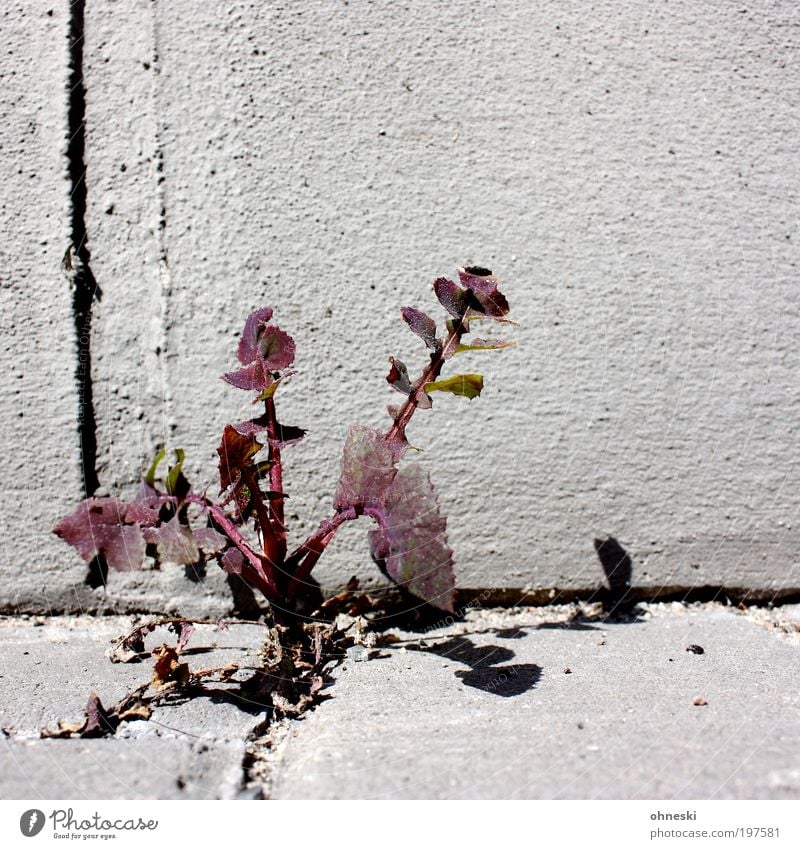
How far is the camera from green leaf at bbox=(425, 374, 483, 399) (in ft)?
2.55

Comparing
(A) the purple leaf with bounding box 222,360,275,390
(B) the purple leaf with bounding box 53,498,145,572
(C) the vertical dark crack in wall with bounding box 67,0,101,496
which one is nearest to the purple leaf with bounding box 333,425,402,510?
(A) the purple leaf with bounding box 222,360,275,390

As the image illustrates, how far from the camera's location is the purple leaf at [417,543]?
76 centimetres

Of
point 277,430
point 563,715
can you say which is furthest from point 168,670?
point 563,715

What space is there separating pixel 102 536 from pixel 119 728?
190mm

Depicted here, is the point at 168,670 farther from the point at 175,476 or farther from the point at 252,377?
the point at 252,377

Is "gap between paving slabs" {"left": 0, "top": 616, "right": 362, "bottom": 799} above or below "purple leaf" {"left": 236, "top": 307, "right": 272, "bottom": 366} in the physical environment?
below

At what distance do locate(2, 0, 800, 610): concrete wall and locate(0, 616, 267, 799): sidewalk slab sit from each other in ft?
0.24

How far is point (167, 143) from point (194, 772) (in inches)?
28.9

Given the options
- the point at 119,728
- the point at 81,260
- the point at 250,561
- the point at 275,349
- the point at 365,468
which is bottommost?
the point at 119,728

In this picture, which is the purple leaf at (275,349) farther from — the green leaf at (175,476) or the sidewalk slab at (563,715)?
the sidewalk slab at (563,715)

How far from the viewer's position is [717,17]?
1.08 m

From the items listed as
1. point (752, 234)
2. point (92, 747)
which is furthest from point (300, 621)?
point (752, 234)

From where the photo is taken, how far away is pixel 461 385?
79 centimetres

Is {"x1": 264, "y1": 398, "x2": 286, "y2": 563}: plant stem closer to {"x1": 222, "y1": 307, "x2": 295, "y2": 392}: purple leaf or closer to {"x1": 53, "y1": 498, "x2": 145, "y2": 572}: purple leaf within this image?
{"x1": 222, "y1": 307, "x2": 295, "y2": 392}: purple leaf
